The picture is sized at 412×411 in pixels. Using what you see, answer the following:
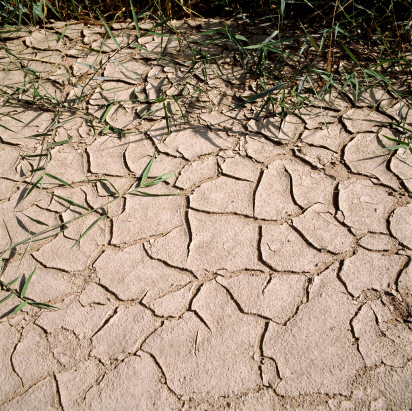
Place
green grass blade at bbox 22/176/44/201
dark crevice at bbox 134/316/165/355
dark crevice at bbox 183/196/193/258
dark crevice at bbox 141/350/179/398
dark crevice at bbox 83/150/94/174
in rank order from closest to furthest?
dark crevice at bbox 141/350/179/398, dark crevice at bbox 134/316/165/355, dark crevice at bbox 183/196/193/258, green grass blade at bbox 22/176/44/201, dark crevice at bbox 83/150/94/174

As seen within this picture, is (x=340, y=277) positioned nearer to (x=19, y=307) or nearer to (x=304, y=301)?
(x=304, y=301)

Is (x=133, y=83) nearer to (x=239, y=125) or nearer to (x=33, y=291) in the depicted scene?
(x=239, y=125)

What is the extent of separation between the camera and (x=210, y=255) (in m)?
1.67

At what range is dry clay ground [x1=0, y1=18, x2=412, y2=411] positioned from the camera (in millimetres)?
1368

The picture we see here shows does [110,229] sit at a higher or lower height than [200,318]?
higher

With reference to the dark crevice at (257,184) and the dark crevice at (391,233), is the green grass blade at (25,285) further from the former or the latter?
the dark crevice at (391,233)

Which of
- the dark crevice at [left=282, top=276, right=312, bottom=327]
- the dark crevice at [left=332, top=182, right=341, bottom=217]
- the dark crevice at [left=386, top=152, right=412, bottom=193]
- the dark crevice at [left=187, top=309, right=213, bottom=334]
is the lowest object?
the dark crevice at [left=187, top=309, right=213, bottom=334]

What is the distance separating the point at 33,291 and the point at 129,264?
40 cm

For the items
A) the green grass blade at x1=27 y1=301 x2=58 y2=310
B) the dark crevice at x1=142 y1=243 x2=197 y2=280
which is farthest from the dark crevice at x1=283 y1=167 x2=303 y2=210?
the green grass blade at x1=27 y1=301 x2=58 y2=310

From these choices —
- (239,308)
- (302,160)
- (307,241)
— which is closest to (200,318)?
(239,308)

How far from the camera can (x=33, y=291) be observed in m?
1.62

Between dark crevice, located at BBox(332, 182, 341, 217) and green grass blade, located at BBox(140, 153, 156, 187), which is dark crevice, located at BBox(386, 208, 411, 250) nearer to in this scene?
dark crevice, located at BBox(332, 182, 341, 217)

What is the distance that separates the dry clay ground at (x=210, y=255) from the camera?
1368 millimetres

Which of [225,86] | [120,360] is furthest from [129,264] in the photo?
[225,86]
